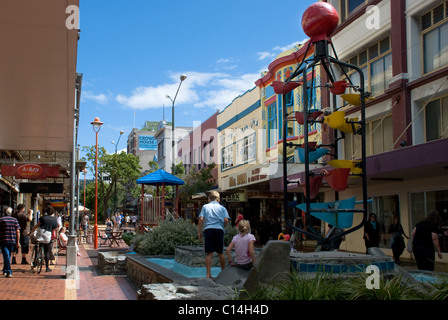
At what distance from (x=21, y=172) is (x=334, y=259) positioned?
39.2 ft

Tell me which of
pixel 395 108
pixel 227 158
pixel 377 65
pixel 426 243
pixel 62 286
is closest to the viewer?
pixel 426 243

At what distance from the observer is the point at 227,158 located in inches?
1412

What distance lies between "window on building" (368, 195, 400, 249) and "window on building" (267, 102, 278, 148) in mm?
8242

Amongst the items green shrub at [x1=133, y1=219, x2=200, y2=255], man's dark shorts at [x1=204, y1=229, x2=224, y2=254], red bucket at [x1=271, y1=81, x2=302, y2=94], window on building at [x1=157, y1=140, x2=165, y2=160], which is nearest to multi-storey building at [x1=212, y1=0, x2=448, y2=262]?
green shrub at [x1=133, y1=219, x2=200, y2=255]

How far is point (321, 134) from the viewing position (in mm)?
22109

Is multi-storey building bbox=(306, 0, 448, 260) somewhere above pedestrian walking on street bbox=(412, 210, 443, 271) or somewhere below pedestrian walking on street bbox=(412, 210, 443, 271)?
above

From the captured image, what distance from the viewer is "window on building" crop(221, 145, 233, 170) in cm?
3512

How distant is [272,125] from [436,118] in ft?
39.1

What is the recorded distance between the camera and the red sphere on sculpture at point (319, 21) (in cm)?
761

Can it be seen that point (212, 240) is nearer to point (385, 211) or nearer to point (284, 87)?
point (284, 87)

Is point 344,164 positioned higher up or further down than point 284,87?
further down

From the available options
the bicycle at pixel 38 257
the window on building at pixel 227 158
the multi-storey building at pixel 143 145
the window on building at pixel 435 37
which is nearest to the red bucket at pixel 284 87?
the bicycle at pixel 38 257

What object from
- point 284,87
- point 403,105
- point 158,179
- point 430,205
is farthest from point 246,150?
point 284,87

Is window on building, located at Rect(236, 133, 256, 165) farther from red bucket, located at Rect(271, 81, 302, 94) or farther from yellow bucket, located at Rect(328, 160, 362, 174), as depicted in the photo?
yellow bucket, located at Rect(328, 160, 362, 174)
